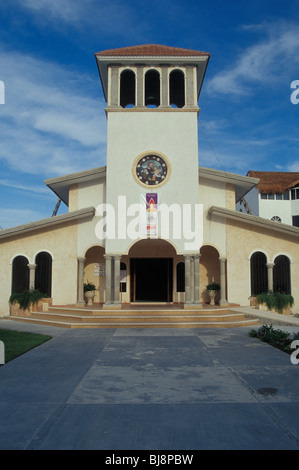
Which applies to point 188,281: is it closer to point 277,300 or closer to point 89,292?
point 277,300

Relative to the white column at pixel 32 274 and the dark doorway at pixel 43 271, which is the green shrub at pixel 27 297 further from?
the dark doorway at pixel 43 271

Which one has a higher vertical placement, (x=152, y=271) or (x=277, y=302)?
(x=152, y=271)

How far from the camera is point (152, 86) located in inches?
867

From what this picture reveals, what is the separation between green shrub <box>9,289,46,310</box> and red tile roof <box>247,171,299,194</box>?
88.8 feet

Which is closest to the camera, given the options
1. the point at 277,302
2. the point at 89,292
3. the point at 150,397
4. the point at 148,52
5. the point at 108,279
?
the point at 150,397

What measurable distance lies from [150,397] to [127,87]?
19.2 m

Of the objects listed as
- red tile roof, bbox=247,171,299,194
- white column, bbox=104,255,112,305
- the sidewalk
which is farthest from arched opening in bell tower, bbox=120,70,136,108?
red tile roof, bbox=247,171,299,194

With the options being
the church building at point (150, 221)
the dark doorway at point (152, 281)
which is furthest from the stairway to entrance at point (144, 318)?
the dark doorway at point (152, 281)

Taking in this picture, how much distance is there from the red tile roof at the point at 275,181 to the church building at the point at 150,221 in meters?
18.6

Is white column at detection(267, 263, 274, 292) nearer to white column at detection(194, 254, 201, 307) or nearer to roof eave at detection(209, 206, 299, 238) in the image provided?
roof eave at detection(209, 206, 299, 238)

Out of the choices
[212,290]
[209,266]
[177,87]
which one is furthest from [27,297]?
[177,87]

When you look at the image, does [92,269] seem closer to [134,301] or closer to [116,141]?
[134,301]

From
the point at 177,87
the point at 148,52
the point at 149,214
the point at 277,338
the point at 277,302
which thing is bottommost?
the point at 277,338
